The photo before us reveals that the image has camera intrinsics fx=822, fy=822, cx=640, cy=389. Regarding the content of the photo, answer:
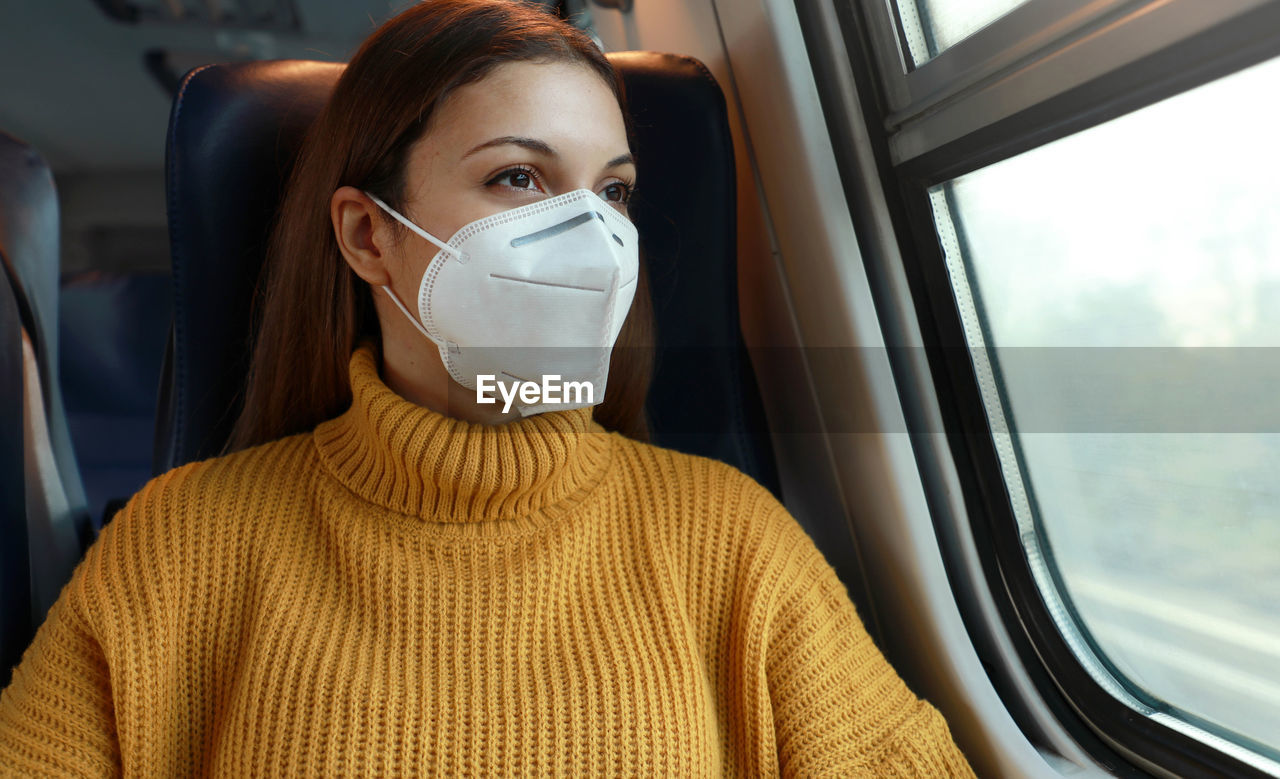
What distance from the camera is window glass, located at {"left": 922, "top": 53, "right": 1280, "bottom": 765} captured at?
3.43 ft

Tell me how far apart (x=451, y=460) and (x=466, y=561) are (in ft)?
0.50

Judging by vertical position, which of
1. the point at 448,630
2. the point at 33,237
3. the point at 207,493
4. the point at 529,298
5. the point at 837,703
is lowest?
the point at 837,703

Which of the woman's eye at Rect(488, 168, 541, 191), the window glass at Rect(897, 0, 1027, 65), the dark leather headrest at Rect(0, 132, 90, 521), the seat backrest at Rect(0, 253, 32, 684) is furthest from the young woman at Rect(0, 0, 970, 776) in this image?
the window glass at Rect(897, 0, 1027, 65)

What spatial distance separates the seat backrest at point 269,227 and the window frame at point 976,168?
0.91ft

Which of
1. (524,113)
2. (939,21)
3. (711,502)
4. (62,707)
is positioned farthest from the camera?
(939,21)

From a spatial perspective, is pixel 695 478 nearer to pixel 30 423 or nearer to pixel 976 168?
pixel 976 168

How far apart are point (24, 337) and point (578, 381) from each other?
1.03 metres

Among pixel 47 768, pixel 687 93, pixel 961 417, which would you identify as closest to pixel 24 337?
pixel 47 768

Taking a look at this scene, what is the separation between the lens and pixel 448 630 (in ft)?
3.75

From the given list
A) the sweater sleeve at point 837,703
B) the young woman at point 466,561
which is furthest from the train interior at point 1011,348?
the young woman at point 466,561

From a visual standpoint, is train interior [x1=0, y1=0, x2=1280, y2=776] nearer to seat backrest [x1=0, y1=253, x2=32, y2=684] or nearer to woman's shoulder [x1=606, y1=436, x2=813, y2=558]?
seat backrest [x1=0, y1=253, x2=32, y2=684]

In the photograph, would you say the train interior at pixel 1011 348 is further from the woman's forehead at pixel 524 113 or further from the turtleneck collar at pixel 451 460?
the turtleneck collar at pixel 451 460

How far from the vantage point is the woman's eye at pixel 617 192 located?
131cm

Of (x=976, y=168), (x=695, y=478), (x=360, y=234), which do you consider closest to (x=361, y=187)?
(x=360, y=234)
